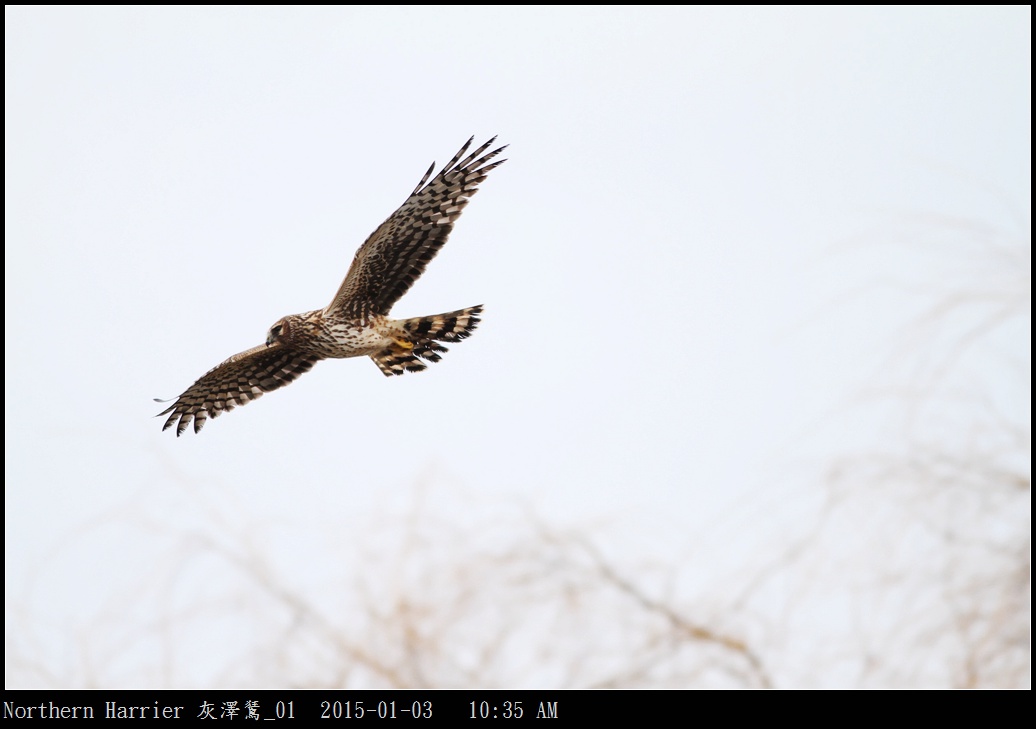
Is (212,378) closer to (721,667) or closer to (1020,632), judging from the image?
(721,667)

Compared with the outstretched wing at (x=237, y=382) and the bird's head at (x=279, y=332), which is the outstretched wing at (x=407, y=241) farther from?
the outstretched wing at (x=237, y=382)

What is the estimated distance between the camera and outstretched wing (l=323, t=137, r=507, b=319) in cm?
493

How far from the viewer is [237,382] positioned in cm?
575

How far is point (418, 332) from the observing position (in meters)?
4.98

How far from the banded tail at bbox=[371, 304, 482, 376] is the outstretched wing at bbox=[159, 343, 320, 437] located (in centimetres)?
50

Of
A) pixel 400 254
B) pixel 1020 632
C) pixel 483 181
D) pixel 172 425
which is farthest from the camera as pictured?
pixel 172 425

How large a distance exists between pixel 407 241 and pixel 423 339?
522 mm

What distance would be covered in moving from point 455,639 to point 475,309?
1.60 meters

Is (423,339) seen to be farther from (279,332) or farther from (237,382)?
(237,382)

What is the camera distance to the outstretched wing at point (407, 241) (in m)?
4.93

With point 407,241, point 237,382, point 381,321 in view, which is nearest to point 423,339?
point 381,321

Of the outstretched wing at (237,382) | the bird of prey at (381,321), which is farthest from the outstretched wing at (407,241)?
the outstretched wing at (237,382)
